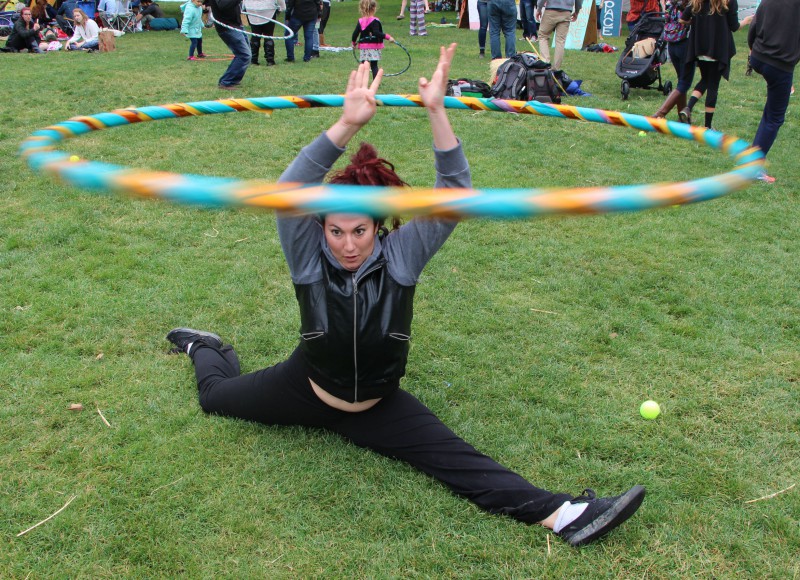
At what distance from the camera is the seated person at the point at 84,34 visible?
17.4 meters

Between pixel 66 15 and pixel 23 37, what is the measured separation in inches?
173

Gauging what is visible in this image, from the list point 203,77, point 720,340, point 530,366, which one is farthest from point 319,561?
point 203,77

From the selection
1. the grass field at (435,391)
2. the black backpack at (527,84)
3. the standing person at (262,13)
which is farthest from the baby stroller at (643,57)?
the standing person at (262,13)

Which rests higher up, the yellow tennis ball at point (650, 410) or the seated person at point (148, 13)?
the seated person at point (148, 13)

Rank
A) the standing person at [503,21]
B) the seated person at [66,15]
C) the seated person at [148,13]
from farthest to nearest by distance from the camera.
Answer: the seated person at [148,13] < the seated person at [66,15] < the standing person at [503,21]

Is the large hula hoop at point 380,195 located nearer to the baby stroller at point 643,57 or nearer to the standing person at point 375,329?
the standing person at point 375,329

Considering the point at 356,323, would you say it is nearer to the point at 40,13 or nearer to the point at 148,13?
the point at 40,13

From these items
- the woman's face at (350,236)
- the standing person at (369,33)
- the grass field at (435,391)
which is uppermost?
the standing person at (369,33)

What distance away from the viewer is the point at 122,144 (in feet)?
28.3

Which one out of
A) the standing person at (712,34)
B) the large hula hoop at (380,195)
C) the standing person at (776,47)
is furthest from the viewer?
the standing person at (712,34)

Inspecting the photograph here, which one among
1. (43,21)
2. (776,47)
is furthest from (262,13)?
(43,21)

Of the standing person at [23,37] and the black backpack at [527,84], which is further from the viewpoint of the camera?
the standing person at [23,37]

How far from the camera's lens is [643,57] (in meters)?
11.7

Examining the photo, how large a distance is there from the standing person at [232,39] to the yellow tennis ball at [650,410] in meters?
9.50
